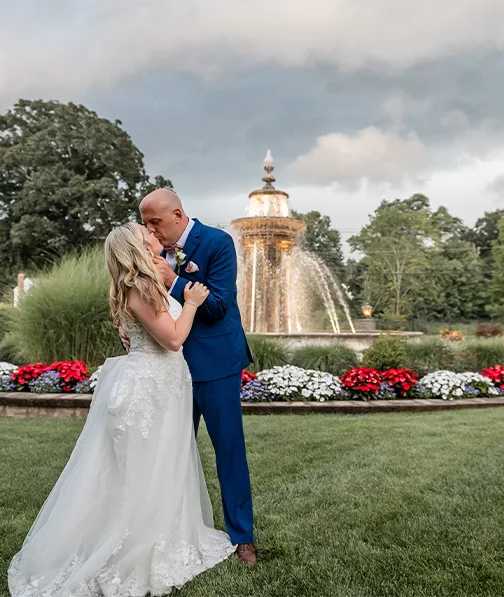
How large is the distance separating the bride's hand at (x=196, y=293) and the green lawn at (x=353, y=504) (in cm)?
141

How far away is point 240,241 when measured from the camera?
15422 mm

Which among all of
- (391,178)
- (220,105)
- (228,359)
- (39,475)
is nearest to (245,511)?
(228,359)

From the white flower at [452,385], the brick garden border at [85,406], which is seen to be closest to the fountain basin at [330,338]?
the white flower at [452,385]

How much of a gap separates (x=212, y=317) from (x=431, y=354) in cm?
840

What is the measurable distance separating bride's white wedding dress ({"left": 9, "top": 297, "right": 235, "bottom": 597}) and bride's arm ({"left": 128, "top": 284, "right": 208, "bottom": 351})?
17cm

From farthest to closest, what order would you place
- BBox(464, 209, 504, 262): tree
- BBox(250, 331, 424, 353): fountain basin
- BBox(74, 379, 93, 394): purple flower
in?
1. BBox(464, 209, 504, 262): tree
2. BBox(250, 331, 424, 353): fountain basin
3. BBox(74, 379, 93, 394): purple flower

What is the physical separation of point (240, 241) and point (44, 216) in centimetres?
2142

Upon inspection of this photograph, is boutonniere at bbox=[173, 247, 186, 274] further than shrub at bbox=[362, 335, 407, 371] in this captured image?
No

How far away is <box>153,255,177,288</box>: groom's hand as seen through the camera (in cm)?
289

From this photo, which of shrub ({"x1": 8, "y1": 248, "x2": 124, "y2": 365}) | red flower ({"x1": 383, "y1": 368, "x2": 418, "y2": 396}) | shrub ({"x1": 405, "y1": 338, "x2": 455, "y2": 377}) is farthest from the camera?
shrub ({"x1": 405, "y1": 338, "x2": 455, "y2": 377})

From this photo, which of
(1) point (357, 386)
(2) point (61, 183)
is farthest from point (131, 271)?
(2) point (61, 183)

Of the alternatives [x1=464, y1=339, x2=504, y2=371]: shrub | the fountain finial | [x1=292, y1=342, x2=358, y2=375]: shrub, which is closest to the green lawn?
[x1=292, y1=342, x2=358, y2=375]: shrub

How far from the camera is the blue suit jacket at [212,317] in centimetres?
302

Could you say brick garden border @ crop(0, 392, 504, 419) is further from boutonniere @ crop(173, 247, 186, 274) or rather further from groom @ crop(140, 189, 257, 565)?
boutonniere @ crop(173, 247, 186, 274)
